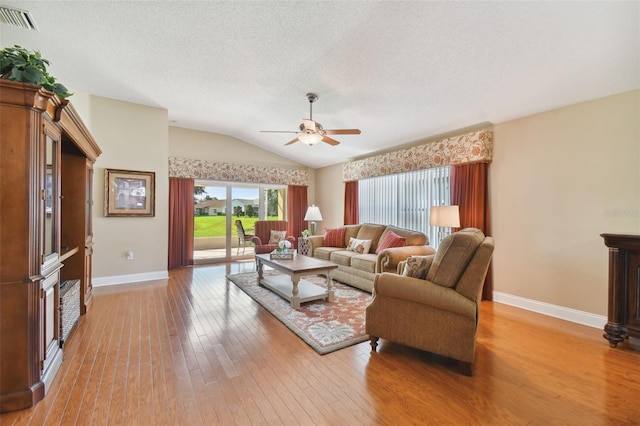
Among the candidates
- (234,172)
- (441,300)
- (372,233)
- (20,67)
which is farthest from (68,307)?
(234,172)

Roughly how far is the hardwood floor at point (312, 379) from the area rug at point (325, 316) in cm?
11

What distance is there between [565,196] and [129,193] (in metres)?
6.46

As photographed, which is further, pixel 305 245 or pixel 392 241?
pixel 305 245

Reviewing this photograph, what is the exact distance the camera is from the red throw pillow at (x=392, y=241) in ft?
14.3

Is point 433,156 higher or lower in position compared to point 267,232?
higher

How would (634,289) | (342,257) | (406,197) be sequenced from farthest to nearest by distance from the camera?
(406,197), (342,257), (634,289)

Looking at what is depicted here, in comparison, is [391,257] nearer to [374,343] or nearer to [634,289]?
[374,343]

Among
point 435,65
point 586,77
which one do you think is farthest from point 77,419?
point 586,77

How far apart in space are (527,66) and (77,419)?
4561 millimetres

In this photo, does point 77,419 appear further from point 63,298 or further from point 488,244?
point 488,244

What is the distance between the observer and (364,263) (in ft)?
13.9

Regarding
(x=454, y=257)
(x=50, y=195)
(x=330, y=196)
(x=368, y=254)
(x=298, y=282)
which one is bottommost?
(x=298, y=282)

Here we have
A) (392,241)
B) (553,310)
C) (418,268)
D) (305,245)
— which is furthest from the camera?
(305,245)

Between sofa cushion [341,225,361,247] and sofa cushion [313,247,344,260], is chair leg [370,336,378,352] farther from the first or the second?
sofa cushion [341,225,361,247]
